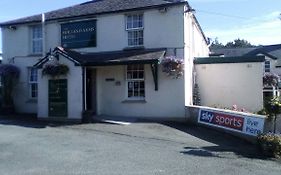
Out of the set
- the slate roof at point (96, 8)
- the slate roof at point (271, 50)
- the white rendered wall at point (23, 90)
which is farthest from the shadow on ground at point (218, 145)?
the slate roof at point (271, 50)

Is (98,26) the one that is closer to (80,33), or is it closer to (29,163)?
(80,33)

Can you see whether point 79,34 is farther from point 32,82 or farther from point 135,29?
point 32,82

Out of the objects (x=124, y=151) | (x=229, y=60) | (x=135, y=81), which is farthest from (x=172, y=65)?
(x=124, y=151)

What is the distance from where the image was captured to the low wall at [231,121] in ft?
45.8

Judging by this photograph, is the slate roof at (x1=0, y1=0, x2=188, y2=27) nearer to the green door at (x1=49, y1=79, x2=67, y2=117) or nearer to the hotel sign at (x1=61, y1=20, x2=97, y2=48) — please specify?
the hotel sign at (x1=61, y1=20, x2=97, y2=48)

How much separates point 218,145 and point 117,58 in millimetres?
7271

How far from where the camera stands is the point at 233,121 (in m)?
15.1

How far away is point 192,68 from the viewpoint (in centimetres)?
2127

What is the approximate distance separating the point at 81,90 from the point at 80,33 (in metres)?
Answer: 3.97

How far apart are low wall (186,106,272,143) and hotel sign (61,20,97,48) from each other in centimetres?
650

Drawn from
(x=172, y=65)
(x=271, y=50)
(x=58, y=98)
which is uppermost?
(x=271, y=50)

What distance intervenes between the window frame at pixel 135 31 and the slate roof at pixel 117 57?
0.55 meters

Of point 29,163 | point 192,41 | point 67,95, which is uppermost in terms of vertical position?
point 192,41

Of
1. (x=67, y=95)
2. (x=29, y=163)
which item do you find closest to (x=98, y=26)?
(x=67, y=95)
